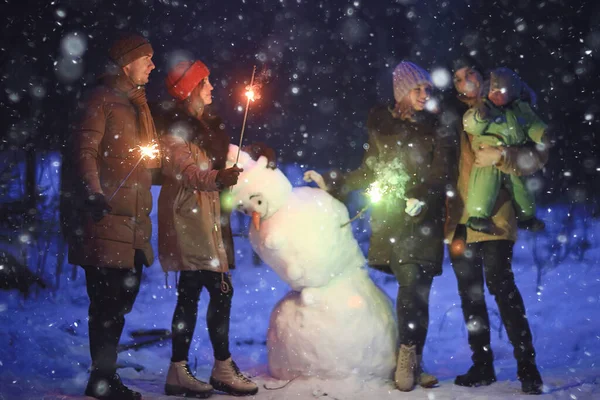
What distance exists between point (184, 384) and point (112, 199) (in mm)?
1209

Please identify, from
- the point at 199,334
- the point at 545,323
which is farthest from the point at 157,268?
the point at 545,323

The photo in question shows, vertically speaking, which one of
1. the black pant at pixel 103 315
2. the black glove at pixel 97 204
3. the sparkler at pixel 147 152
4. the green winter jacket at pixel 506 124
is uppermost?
the green winter jacket at pixel 506 124

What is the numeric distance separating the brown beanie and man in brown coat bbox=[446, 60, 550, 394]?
7.05ft

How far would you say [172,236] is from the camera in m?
3.40

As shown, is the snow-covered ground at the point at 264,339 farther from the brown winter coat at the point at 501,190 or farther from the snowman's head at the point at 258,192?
the snowman's head at the point at 258,192

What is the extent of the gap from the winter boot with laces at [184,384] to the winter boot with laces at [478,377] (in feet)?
5.47

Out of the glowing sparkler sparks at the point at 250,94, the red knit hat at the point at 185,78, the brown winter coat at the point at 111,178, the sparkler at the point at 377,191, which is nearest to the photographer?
the brown winter coat at the point at 111,178

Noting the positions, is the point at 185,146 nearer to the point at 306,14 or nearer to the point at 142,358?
the point at 142,358

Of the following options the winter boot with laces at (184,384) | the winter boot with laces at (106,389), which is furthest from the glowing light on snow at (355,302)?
the winter boot with laces at (106,389)

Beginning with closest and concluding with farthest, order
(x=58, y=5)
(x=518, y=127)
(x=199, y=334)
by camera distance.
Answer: (x=518, y=127) → (x=199, y=334) → (x=58, y=5)

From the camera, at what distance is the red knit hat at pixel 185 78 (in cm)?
346

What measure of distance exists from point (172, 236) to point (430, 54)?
15.4 feet

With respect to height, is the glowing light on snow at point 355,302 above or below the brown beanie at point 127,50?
below

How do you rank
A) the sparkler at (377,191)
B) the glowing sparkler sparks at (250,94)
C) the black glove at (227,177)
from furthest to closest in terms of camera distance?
the sparkler at (377,191), the glowing sparkler sparks at (250,94), the black glove at (227,177)
